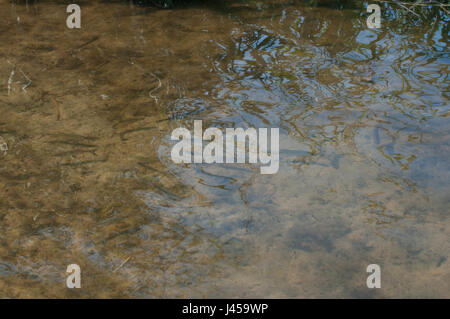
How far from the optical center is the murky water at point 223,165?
2.02 meters

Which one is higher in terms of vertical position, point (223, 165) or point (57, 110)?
point (57, 110)

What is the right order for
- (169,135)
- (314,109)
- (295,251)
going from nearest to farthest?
1. (295,251)
2. (169,135)
3. (314,109)

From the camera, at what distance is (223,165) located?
2.61 meters

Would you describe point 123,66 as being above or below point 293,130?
above

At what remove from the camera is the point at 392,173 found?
8.41 ft

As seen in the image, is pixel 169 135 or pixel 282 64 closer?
pixel 169 135

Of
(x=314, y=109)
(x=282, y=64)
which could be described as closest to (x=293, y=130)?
(x=314, y=109)

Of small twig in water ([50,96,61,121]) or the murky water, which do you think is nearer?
the murky water

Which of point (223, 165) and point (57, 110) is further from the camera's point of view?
point (57, 110)

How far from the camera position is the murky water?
2020 millimetres

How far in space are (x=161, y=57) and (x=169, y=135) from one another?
3.74 ft

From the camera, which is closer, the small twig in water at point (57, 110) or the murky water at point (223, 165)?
the murky water at point (223, 165)

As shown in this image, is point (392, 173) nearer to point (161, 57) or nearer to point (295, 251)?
point (295, 251)
